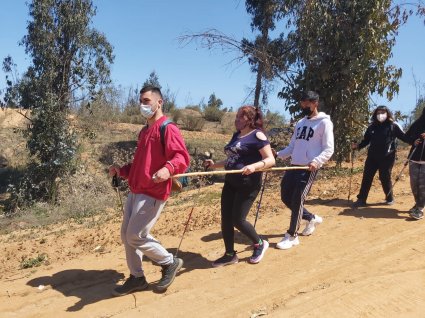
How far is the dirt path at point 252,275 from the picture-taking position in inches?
166

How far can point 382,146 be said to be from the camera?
7.16m

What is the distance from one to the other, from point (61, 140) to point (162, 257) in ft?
28.7

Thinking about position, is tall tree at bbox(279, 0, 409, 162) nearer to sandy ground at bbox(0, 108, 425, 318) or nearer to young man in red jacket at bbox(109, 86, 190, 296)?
sandy ground at bbox(0, 108, 425, 318)

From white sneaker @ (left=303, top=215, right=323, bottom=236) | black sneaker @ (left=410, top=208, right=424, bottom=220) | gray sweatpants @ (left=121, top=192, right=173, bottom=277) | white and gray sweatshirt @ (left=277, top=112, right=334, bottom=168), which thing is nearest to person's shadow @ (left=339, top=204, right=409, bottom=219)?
black sneaker @ (left=410, top=208, right=424, bottom=220)

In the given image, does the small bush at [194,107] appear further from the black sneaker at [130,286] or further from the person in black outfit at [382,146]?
the black sneaker at [130,286]

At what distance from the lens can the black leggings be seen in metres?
4.82

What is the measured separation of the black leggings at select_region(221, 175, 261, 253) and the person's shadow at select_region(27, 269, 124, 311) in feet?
4.51

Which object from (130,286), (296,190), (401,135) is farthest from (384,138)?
(130,286)

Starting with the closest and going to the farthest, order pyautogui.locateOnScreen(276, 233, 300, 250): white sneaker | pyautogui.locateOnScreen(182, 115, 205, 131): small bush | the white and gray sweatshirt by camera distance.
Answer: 1. the white and gray sweatshirt
2. pyautogui.locateOnScreen(276, 233, 300, 250): white sneaker
3. pyautogui.locateOnScreen(182, 115, 205, 131): small bush

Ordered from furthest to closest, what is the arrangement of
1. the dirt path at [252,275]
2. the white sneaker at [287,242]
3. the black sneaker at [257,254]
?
1. the white sneaker at [287,242]
2. the black sneaker at [257,254]
3. the dirt path at [252,275]

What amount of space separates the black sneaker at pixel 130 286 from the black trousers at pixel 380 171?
418 cm

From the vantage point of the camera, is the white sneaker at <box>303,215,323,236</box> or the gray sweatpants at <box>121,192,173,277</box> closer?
the gray sweatpants at <box>121,192,173,277</box>

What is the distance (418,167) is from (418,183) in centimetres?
24

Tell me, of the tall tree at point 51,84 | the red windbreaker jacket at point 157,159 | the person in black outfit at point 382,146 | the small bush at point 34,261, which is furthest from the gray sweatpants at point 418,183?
the tall tree at point 51,84
